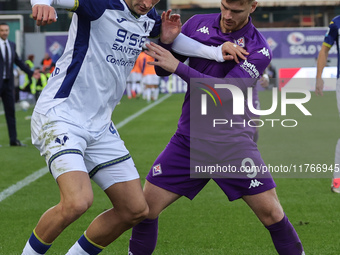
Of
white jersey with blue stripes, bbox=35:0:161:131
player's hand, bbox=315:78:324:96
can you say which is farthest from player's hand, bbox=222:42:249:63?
player's hand, bbox=315:78:324:96

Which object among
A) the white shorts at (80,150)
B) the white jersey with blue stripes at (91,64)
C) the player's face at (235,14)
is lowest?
the white shorts at (80,150)

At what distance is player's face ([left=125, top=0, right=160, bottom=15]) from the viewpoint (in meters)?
4.73

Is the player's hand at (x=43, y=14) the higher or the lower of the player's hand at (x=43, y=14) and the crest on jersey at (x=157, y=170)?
the higher

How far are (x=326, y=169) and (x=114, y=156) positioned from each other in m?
5.87

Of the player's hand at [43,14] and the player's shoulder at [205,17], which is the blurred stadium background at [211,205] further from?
the player's hand at [43,14]

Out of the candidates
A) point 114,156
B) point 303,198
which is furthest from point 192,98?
point 303,198

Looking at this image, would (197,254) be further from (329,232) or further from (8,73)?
(8,73)

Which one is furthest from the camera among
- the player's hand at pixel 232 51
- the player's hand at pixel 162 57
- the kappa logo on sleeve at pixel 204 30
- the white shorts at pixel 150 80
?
the white shorts at pixel 150 80

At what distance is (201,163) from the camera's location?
5.08 metres

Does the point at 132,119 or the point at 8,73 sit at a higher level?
the point at 8,73

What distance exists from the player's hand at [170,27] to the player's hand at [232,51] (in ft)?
1.28

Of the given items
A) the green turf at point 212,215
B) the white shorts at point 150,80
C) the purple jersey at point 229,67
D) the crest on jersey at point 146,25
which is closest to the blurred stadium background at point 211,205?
the green turf at point 212,215

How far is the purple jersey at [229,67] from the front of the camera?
197 inches

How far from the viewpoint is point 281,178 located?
986 centimetres
